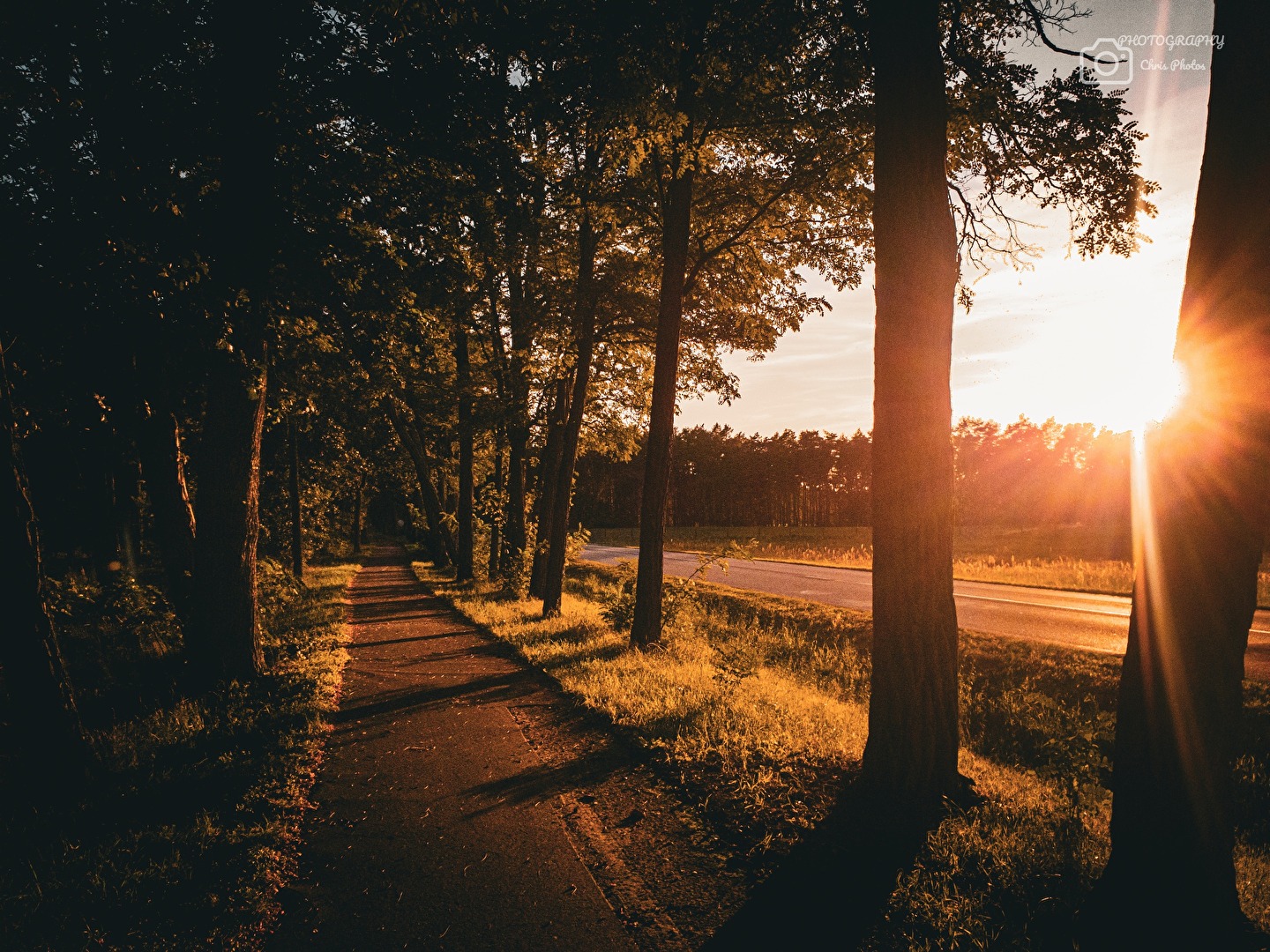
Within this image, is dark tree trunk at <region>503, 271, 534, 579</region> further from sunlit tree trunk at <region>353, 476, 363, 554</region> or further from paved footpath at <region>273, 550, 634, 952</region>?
sunlit tree trunk at <region>353, 476, 363, 554</region>

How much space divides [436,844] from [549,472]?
13.8 m

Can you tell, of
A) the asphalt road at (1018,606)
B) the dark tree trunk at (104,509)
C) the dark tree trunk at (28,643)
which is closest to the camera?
the dark tree trunk at (28,643)

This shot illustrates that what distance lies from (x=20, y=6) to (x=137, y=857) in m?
7.24

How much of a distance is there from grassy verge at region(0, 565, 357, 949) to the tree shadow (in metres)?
2.61

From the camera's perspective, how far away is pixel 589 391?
626 inches

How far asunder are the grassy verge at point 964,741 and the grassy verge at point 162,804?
2.93 meters

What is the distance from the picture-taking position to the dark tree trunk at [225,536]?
7176mm

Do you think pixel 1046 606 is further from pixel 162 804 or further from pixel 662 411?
pixel 162 804

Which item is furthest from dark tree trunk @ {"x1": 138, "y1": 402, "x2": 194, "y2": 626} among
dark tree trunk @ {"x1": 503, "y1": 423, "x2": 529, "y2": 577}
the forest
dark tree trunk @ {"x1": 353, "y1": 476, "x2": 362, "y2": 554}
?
dark tree trunk @ {"x1": 353, "y1": 476, "x2": 362, "y2": 554}

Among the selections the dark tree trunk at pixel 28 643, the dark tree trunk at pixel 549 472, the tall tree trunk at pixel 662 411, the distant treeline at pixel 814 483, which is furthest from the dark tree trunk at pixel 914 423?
the distant treeline at pixel 814 483

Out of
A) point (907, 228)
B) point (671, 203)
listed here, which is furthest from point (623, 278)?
point (907, 228)

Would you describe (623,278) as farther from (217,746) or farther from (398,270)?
(217,746)

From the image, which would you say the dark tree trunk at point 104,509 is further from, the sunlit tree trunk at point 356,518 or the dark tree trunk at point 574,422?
the sunlit tree trunk at point 356,518

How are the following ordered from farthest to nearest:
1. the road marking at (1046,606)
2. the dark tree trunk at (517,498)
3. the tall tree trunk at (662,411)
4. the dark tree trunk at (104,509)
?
the dark tree trunk at (517,498) < the road marking at (1046,606) < the dark tree trunk at (104,509) < the tall tree trunk at (662,411)
